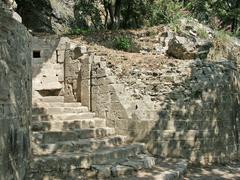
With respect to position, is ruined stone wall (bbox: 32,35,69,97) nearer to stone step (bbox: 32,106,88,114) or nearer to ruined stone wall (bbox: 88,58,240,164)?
stone step (bbox: 32,106,88,114)

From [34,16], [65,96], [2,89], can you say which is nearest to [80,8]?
[34,16]

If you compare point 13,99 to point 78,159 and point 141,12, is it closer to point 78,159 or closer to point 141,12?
point 78,159

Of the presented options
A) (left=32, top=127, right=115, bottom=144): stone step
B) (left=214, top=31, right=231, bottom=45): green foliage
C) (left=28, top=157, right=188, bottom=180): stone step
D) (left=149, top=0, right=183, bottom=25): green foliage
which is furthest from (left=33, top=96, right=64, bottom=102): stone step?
(left=149, top=0, right=183, bottom=25): green foliage

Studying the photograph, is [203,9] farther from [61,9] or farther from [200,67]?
[200,67]

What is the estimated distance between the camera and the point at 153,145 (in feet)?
28.5

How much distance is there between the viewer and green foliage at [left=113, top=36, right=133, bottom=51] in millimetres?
12430

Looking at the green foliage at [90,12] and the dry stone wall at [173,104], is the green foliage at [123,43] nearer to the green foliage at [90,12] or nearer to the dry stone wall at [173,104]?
the dry stone wall at [173,104]

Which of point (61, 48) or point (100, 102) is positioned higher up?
point (61, 48)

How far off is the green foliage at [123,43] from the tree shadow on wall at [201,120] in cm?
351

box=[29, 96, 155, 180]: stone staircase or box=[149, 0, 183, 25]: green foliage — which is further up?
box=[149, 0, 183, 25]: green foliage

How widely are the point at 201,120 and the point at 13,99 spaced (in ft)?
16.1

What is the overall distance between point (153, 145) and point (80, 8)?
29.0ft

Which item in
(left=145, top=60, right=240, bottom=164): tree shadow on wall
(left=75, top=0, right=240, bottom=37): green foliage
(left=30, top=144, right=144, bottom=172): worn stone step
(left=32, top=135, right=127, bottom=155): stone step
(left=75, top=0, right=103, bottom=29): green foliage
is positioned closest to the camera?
(left=30, top=144, right=144, bottom=172): worn stone step

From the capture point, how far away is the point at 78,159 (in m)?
6.91
